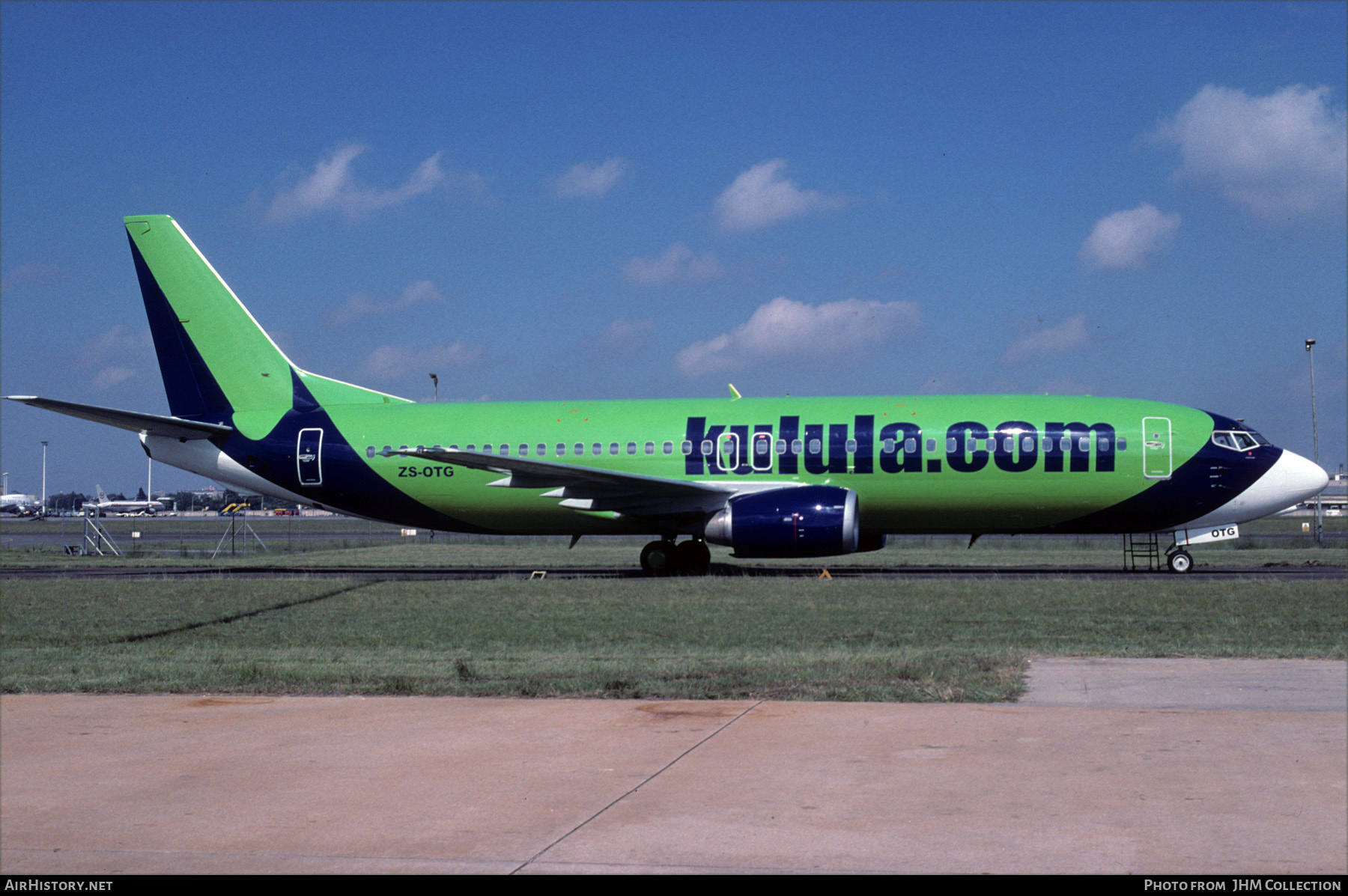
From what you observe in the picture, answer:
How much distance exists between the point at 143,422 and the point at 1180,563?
23187mm

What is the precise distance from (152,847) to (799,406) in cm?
2098

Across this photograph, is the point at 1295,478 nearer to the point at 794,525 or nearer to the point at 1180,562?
the point at 1180,562

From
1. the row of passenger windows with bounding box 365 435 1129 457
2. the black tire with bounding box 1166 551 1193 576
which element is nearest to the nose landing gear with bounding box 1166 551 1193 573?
the black tire with bounding box 1166 551 1193 576

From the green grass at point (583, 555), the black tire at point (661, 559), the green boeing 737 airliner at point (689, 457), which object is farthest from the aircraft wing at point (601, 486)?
the green grass at point (583, 555)

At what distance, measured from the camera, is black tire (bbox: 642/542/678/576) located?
2514 centimetres

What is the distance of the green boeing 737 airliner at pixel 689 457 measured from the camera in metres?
23.6

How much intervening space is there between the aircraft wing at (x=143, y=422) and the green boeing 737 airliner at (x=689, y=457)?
60 mm

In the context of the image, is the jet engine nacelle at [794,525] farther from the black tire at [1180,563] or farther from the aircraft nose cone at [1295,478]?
the aircraft nose cone at [1295,478]

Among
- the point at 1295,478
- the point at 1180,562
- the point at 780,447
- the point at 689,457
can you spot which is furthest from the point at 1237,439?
the point at 689,457

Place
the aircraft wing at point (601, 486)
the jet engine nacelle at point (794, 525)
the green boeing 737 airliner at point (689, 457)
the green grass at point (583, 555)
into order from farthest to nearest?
the green grass at point (583, 555) → the green boeing 737 airliner at point (689, 457) → the aircraft wing at point (601, 486) → the jet engine nacelle at point (794, 525)

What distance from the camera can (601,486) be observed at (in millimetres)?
24203

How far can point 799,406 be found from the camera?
25.3 meters

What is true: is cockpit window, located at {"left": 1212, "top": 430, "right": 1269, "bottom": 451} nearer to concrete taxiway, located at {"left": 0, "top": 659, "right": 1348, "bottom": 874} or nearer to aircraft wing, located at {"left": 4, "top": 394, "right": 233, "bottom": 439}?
concrete taxiway, located at {"left": 0, "top": 659, "right": 1348, "bottom": 874}
